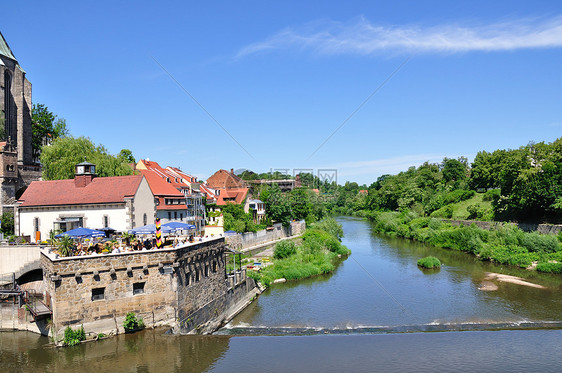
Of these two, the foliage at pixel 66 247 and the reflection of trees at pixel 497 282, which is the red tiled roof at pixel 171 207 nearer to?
the foliage at pixel 66 247

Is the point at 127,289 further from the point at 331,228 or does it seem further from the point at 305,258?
the point at 331,228

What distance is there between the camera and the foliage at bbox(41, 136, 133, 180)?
151ft

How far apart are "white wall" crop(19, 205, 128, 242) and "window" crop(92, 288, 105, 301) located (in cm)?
1231

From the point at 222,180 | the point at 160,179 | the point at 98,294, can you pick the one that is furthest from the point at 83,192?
the point at 222,180

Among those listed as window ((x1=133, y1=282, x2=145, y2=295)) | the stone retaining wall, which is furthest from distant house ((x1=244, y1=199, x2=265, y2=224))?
window ((x1=133, y1=282, x2=145, y2=295))

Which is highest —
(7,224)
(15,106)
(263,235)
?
(15,106)

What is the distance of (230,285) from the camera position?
94.3ft

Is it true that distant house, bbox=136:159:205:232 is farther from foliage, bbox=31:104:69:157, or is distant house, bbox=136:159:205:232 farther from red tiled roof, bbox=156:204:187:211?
foliage, bbox=31:104:69:157

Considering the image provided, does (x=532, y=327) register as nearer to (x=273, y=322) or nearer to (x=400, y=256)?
(x=273, y=322)

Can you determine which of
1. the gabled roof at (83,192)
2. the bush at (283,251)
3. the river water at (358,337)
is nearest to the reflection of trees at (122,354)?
the river water at (358,337)

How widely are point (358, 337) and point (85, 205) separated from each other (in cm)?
2240

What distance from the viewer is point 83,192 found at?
34094 mm

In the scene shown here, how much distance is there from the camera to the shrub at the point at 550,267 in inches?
1647

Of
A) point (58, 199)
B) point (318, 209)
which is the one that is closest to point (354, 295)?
point (58, 199)
